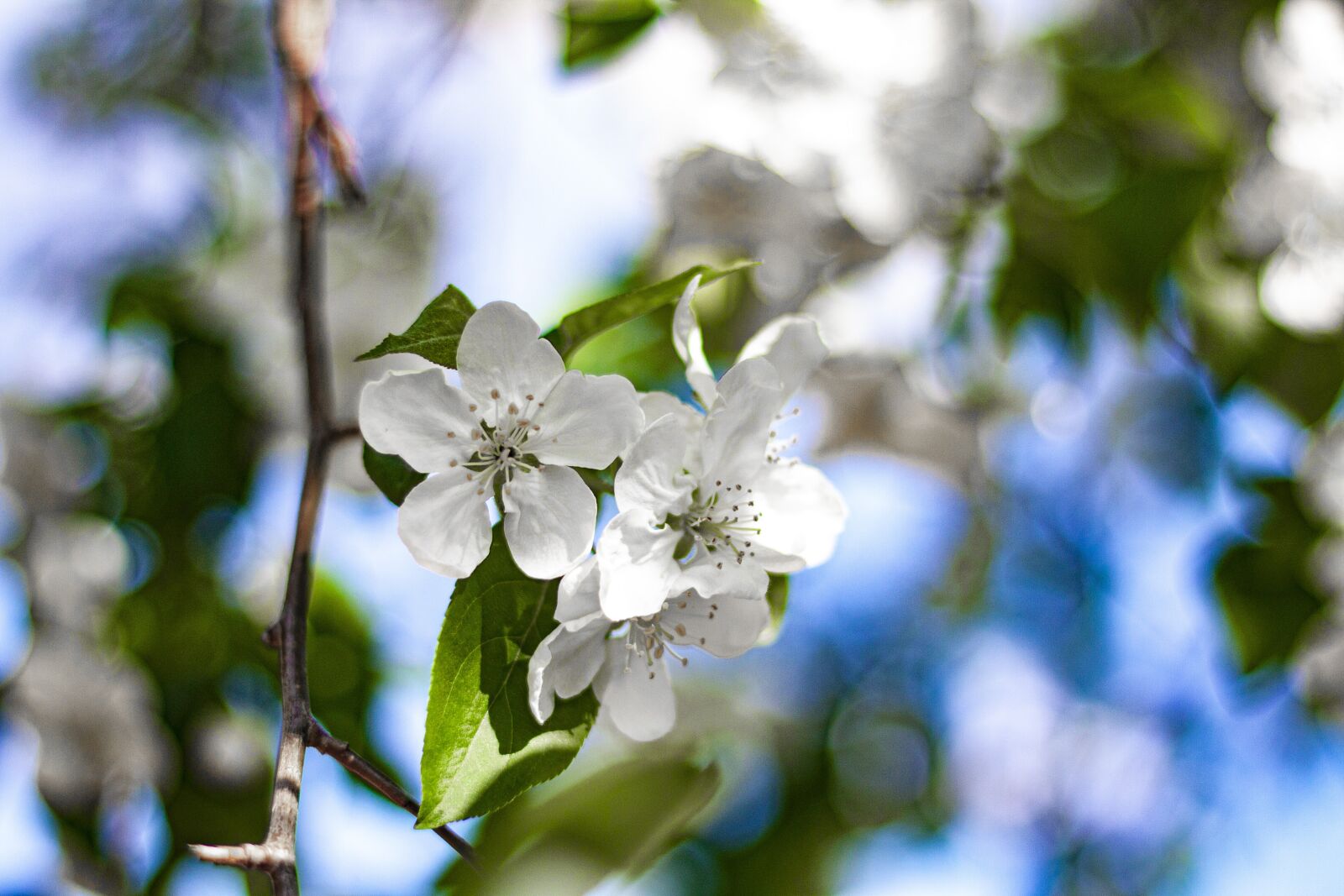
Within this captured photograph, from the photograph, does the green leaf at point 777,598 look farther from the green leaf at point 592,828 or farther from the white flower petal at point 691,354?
the green leaf at point 592,828

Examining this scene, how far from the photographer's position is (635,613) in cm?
54

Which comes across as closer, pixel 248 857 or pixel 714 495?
pixel 248 857

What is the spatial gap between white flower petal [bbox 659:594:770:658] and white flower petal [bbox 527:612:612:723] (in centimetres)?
5

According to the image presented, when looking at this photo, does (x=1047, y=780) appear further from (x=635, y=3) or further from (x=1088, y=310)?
(x=635, y=3)

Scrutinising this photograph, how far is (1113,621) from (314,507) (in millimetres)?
1416

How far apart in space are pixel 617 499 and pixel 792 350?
0.19 metres

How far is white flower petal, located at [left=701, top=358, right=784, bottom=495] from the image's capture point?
0.58m

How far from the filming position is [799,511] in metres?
0.64

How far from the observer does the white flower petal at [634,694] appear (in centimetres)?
63

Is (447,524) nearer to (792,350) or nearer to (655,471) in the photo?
(655,471)

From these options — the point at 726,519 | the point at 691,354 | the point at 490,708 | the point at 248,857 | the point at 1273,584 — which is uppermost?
the point at 1273,584

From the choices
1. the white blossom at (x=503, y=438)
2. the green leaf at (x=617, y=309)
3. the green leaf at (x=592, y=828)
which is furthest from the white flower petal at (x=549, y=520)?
the green leaf at (x=592, y=828)

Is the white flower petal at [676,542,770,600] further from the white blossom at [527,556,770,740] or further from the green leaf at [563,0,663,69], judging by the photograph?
the green leaf at [563,0,663,69]

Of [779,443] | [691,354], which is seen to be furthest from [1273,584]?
[691,354]
